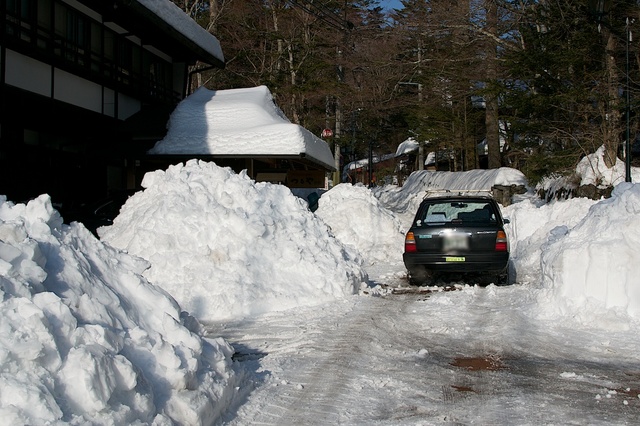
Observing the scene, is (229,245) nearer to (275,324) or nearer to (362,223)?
(275,324)

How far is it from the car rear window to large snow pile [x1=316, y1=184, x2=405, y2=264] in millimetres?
4015

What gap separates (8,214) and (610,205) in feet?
23.8

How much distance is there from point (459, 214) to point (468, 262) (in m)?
1.44

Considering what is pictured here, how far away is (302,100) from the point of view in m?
33.8

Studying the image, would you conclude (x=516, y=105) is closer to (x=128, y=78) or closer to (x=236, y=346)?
(x=128, y=78)

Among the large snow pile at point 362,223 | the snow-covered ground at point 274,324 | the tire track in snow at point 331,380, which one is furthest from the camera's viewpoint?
the large snow pile at point 362,223

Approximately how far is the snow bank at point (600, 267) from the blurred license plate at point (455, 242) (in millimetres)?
2252

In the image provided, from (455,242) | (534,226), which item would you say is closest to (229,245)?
(455,242)

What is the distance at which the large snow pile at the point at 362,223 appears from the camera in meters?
17.0

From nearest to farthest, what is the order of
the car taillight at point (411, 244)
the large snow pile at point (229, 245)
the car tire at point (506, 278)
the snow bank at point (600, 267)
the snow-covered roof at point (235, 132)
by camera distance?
the snow bank at point (600, 267) → the large snow pile at point (229, 245) → the car taillight at point (411, 244) → the car tire at point (506, 278) → the snow-covered roof at point (235, 132)

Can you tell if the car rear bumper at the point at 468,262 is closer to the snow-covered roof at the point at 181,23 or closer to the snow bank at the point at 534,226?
the snow bank at the point at 534,226

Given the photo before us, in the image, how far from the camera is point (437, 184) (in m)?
37.8

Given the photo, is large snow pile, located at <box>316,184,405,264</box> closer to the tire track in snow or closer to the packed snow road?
the packed snow road

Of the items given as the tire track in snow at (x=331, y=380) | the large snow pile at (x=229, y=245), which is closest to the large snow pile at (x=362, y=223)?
the large snow pile at (x=229, y=245)
